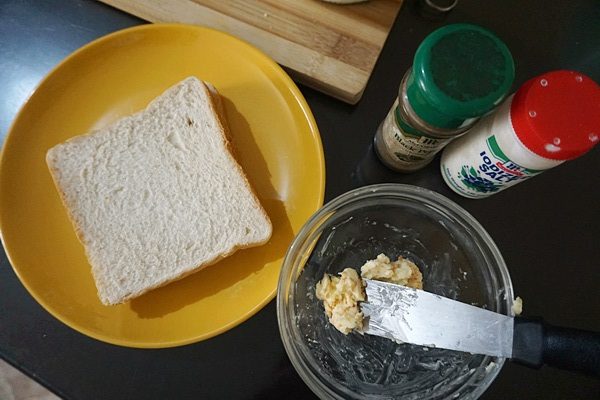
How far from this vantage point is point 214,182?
3.00 feet

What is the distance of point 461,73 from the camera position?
647 millimetres

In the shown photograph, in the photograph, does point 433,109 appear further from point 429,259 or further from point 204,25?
point 204,25

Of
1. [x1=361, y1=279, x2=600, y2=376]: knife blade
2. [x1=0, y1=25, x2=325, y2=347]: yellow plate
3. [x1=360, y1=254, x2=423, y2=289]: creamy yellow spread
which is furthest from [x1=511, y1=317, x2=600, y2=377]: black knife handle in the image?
[x1=0, y1=25, x2=325, y2=347]: yellow plate

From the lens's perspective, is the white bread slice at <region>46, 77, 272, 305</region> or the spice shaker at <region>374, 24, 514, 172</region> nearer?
the spice shaker at <region>374, 24, 514, 172</region>

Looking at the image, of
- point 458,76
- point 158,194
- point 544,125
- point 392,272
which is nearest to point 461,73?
point 458,76

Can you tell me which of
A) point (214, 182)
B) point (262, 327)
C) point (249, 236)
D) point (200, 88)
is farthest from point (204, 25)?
point (262, 327)

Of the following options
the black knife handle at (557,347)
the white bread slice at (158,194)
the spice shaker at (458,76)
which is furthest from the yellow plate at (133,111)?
the black knife handle at (557,347)

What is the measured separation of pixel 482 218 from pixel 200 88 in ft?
2.00

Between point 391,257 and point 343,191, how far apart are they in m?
0.17

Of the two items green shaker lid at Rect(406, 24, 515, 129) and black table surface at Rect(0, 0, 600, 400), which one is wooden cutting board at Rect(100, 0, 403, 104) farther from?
green shaker lid at Rect(406, 24, 515, 129)

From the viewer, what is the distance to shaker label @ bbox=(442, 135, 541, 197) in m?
0.72

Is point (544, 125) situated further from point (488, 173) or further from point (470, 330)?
point (470, 330)

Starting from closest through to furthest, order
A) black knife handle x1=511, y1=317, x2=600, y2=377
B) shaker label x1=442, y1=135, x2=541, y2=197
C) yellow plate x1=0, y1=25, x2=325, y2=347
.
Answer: black knife handle x1=511, y1=317, x2=600, y2=377 → shaker label x1=442, y1=135, x2=541, y2=197 → yellow plate x1=0, y1=25, x2=325, y2=347

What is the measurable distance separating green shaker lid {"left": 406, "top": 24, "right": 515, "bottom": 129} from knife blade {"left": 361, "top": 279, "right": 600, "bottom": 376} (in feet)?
0.93
